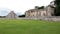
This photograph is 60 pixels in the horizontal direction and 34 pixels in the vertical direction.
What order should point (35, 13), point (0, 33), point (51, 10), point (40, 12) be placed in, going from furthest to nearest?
point (35, 13) → point (40, 12) → point (51, 10) → point (0, 33)

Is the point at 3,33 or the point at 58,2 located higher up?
the point at 58,2

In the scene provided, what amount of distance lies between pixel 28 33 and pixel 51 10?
4207cm

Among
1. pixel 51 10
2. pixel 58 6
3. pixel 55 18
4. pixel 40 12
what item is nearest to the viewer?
pixel 55 18

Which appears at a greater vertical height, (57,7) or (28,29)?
(57,7)

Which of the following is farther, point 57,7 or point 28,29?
point 57,7

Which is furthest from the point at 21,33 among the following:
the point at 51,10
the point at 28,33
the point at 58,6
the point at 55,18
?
the point at 51,10

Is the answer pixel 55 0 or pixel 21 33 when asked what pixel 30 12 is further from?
pixel 21 33

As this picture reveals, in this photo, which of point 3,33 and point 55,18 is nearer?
point 3,33

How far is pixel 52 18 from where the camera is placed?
1151 inches

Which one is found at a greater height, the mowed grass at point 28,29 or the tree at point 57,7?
the tree at point 57,7

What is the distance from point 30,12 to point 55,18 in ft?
117

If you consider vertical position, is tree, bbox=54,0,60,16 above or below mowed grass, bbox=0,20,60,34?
above

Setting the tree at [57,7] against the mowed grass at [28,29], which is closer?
the mowed grass at [28,29]

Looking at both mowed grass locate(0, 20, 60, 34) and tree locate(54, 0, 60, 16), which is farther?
tree locate(54, 0, 60, 16)
